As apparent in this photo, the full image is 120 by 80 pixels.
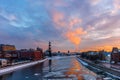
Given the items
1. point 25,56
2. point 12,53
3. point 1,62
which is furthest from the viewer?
point 25,56

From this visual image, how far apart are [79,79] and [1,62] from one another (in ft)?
116

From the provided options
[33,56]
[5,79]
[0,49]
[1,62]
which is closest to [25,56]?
[33,56]

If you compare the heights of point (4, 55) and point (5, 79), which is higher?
point (4, 55)

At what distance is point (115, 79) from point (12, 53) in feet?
263

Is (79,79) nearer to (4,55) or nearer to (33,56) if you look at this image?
(4,55)

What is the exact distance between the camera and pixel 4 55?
316 feet

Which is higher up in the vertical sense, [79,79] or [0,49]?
[0,49]

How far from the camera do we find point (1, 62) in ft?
207

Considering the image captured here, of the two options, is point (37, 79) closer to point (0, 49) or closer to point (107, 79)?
point (107, 79)

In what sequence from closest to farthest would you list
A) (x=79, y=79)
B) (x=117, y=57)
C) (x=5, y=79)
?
1. (x=79, y=79)
2. (x=5, y=79)
3. (x=117, y=57)

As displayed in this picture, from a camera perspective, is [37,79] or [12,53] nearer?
[37,79]

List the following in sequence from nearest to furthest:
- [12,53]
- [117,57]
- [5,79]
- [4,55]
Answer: [5,79] → [117,57] → [4,55] → [12,53]

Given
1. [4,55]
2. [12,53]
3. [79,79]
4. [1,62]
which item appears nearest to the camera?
[79,79]

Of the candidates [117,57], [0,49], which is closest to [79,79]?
[117,57]
